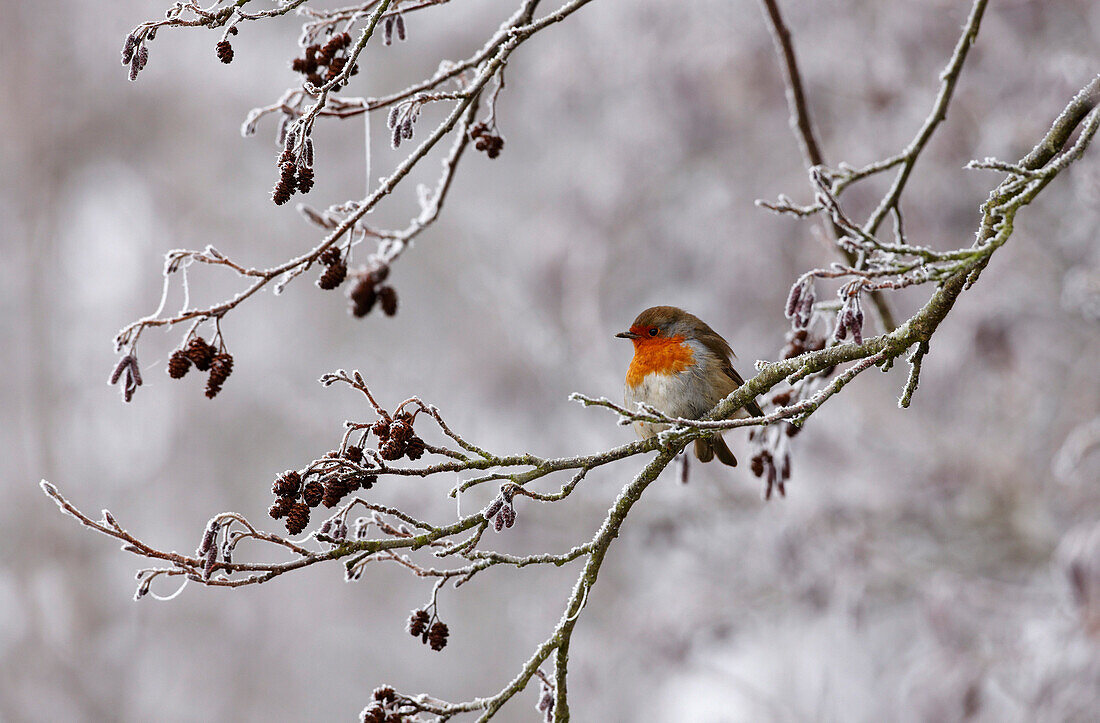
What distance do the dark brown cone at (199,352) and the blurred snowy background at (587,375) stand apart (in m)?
2.67

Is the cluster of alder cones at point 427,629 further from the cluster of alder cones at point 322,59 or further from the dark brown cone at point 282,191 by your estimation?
the cluster of alder cones at point 322,59

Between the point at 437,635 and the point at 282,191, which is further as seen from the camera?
the point at 437,635

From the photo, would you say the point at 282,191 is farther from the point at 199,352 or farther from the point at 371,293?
the point at 371,293

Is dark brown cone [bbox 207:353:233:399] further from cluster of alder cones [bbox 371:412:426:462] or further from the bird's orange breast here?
the bird's orange breast

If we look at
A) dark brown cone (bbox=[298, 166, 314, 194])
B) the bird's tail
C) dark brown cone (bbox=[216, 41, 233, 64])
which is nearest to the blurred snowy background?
the bird's tail

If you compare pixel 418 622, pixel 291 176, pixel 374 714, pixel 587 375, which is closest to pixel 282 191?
pixel 291 176

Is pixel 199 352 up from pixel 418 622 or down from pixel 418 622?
up

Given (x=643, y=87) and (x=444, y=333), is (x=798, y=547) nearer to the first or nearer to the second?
(x=643, y=87)

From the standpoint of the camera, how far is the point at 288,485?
1.79 metres

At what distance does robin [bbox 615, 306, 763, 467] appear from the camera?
10.7 ft

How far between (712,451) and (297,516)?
1.73m

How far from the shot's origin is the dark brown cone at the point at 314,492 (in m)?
1.79

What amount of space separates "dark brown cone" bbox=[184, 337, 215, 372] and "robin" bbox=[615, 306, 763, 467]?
5.06 feet

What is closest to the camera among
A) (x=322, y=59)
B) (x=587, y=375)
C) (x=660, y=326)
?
(x=322, y=59)
